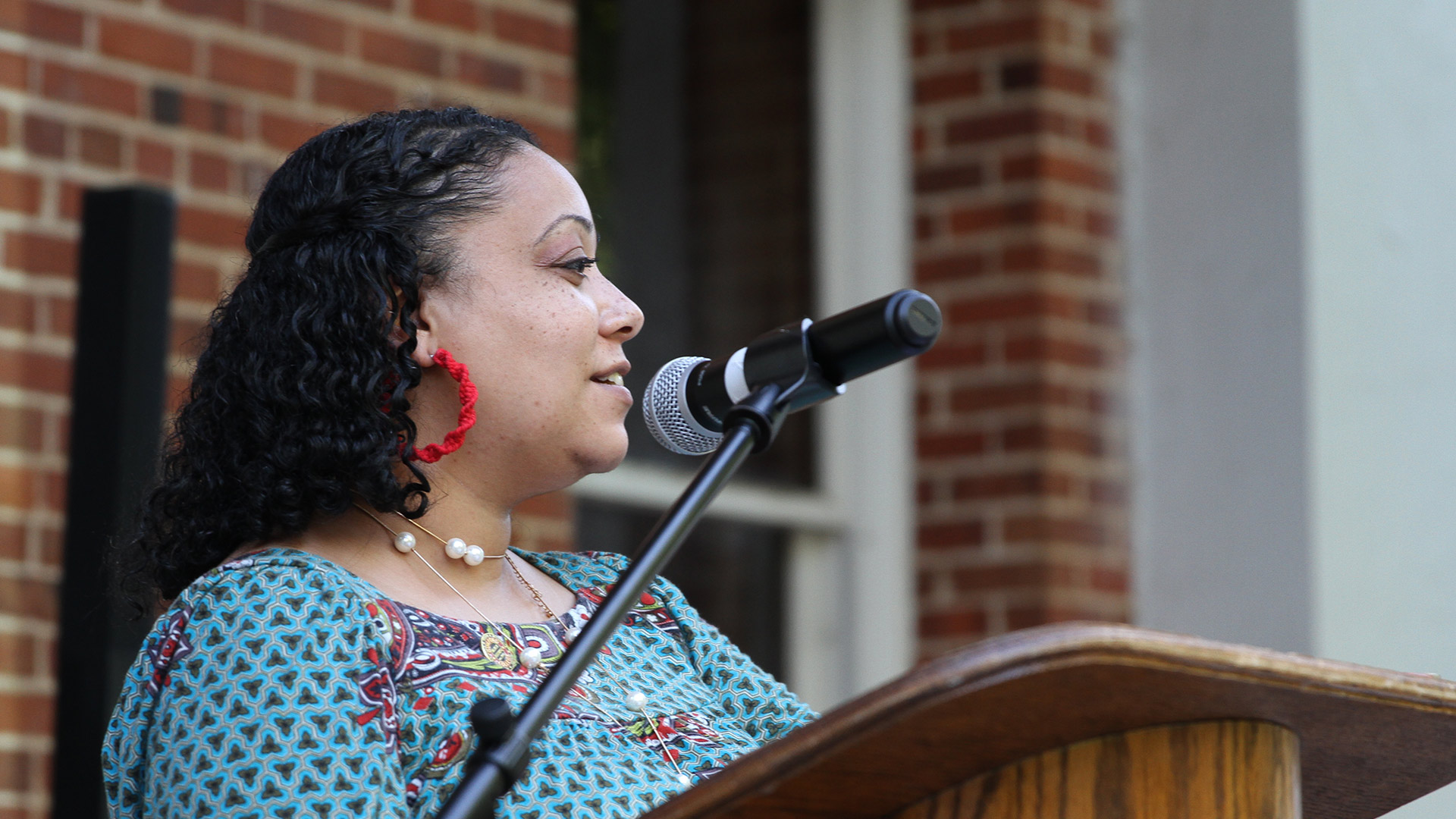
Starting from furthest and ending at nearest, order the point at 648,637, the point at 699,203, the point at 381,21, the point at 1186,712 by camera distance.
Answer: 1. the point at 699,203
2. the point at 381,21
3. the point at 648,637
4. the point at 1186,712

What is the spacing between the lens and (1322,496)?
159 inches

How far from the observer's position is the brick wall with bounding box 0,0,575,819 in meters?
2.82

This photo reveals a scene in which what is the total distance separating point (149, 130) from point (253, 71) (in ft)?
0.78

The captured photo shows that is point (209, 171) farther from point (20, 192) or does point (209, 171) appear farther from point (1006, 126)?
point (1006, 126)

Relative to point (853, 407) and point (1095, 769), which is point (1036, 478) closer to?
point (853, 407)

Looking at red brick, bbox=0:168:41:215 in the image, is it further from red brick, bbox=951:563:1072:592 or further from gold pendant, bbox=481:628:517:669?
red brick, bbox=951:563:1072:592

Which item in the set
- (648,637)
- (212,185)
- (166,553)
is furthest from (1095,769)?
(212,185)

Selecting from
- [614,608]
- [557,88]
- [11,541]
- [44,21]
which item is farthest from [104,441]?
[557,88]

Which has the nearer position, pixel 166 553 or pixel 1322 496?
pixel 166 553

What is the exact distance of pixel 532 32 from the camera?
3629 millimetres

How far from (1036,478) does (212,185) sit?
204 centimetres

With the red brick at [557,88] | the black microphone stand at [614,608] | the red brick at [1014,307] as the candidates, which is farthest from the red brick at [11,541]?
the red brick at [1014,307]

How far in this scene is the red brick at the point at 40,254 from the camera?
284 centimetres

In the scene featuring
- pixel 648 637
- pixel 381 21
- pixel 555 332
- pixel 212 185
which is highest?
pixel 381 21
